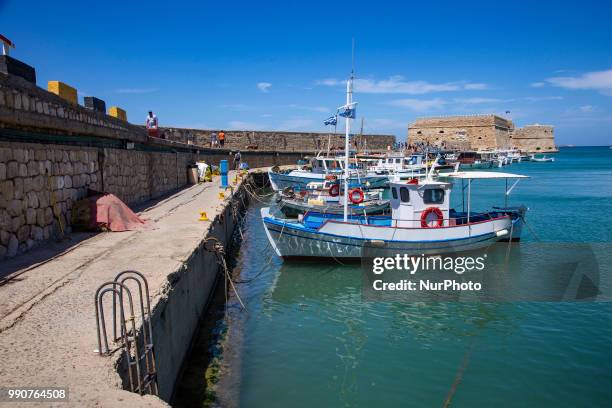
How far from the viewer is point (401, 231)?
41.9ft

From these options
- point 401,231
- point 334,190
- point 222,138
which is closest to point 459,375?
point 401,231

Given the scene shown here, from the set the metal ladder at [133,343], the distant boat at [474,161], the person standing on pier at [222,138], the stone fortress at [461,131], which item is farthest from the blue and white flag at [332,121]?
the stone fortress at [461,131]

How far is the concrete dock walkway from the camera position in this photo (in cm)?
360

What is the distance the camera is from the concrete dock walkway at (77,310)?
3604 millimetres

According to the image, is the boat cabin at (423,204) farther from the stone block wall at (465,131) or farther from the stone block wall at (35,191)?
the stone block wall at (465,131)

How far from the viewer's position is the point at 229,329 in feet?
28.0

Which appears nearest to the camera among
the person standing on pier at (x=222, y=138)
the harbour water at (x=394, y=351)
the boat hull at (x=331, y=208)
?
the harbour water at (x=394, y=351)

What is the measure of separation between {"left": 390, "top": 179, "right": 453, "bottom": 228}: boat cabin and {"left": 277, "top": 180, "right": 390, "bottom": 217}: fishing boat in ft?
18.5

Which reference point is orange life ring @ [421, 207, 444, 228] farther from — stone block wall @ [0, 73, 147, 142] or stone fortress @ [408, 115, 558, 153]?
stone fortress @ [408, 115, 558, 153]

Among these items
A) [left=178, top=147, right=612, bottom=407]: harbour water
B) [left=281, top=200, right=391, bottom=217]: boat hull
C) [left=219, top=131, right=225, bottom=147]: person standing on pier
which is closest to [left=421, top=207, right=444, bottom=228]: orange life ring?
[left=178, top=147, right=612, bottom=407]: harbour water

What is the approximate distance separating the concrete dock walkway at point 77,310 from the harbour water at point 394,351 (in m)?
1.14

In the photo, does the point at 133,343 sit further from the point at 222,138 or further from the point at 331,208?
the point at 222,138

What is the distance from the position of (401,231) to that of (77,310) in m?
9.30

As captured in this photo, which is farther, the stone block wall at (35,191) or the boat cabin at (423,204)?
the boat cabin at (423,204)
